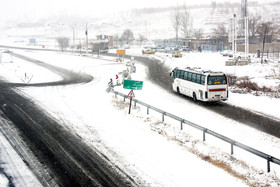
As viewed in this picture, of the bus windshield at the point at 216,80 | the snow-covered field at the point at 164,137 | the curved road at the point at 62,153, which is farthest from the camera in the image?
the bus windshield at the point at 216,80

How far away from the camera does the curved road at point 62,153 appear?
1134 centimetres

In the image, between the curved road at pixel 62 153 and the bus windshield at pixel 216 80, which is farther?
the bus windshield at pixel 216 80

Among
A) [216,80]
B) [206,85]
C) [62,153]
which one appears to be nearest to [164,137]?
[62,153]

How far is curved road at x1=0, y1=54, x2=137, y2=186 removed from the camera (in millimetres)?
11344

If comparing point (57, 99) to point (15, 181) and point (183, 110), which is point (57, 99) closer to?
point (183, 110)

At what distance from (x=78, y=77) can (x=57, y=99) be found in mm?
14337

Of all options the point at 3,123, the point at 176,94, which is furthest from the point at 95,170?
the point at 176,94

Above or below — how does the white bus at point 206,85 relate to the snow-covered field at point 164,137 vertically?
above

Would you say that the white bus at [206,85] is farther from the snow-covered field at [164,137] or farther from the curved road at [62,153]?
the curved road at [62,153]

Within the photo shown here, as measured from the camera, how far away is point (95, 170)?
1210 cm

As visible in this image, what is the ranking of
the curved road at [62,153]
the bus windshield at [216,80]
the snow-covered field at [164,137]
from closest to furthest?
the curved road at [62,153] < the snow-covered field at [164,137] < the bus windshield at [216,80]

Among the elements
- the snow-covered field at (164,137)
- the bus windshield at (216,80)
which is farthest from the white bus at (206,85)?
the snow-covered field at (164,137)

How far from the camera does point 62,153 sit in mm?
13680

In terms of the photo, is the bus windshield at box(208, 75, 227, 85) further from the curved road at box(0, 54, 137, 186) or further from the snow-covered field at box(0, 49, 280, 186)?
the curved road at box(0, 54, 137, 186)
